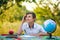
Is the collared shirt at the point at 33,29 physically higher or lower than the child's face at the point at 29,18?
lower

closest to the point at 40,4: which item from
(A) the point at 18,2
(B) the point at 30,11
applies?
(B) the point at 30,11

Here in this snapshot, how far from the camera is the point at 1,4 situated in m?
1.56

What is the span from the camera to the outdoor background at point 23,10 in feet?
5.08

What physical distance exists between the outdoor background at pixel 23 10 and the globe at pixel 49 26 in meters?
0.06

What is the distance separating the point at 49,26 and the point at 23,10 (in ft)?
1.07

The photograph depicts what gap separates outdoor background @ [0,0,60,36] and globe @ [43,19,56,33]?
0.20 feet

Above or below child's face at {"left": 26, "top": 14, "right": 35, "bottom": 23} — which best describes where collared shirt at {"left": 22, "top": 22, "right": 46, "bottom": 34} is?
below

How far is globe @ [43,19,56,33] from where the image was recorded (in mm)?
1470

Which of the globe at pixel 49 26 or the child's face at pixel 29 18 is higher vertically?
the child's face at pixel 29 18

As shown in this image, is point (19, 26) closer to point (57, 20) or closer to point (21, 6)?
point (21, 6)

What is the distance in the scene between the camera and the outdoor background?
155 cm

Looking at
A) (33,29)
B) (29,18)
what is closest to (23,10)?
(29,18)

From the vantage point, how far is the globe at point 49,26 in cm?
147

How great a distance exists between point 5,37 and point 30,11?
0.38 metres
